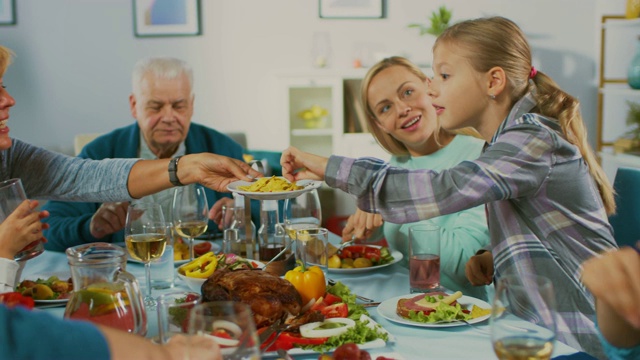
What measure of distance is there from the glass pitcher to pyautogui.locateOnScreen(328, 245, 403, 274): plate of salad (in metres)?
0.95

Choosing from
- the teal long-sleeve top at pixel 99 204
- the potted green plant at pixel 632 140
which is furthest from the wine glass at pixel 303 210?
the potted green plant at pixel 632 140

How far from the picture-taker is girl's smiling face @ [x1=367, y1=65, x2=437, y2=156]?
2820 millimetres

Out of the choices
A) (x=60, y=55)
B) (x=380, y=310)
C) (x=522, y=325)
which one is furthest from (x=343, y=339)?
(x=60, y=55)

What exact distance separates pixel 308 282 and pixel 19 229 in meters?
0.64

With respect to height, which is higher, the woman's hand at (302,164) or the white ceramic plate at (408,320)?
the woman's hand at (302,164)

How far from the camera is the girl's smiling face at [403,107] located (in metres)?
2.82

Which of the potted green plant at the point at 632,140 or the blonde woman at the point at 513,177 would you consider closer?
the blonde woman at the point at 513,177

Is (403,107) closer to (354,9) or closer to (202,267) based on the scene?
(202,267)

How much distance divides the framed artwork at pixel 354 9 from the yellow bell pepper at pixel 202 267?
12.9 feet

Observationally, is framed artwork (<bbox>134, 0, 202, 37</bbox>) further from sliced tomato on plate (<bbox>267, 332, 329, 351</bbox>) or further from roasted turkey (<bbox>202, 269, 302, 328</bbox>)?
sliced tomato on plate (<bbox>267, 332, 329, 351</bbox>)

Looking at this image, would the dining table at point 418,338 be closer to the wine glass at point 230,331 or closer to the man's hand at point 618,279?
the man's hand at point 618,279

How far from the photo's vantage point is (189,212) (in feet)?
7.13

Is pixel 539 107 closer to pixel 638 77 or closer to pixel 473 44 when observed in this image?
pixel 473 44

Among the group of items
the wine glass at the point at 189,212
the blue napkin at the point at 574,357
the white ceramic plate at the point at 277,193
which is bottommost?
the blue napkin at the point at 574,357
